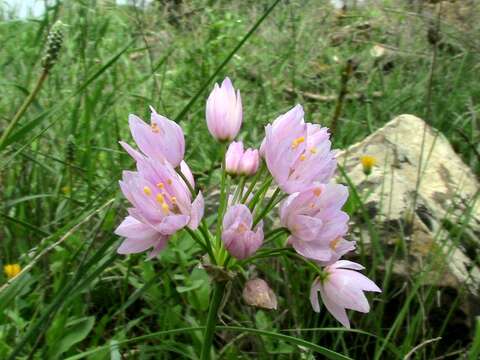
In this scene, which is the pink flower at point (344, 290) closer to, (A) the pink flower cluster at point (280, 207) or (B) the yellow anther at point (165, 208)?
(A) the pink flower cluster at point (280, 207)

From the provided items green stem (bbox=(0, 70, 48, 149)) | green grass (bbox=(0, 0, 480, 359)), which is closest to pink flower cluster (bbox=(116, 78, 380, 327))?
green grass (bbox=(0, 0, 480, 359))

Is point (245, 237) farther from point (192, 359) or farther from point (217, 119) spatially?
point (192, 359)

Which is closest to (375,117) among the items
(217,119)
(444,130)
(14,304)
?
(444,130)

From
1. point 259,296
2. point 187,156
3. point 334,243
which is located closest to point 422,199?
point 187,156

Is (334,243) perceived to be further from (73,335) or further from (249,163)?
(73,335)

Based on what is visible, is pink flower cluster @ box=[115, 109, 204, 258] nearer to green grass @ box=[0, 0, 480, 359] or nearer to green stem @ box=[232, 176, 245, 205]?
green stem @ box=[232, 176, 245, 205]

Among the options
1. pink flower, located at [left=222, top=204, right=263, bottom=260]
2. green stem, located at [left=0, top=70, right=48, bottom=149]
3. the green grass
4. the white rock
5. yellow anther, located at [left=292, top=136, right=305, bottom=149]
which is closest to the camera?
pink flower, located at [left=222, top=204, right=263, bottom=260]

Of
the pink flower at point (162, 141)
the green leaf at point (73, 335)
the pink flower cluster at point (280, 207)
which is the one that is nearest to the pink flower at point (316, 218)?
the pink flower cluster at point (280, 207)
